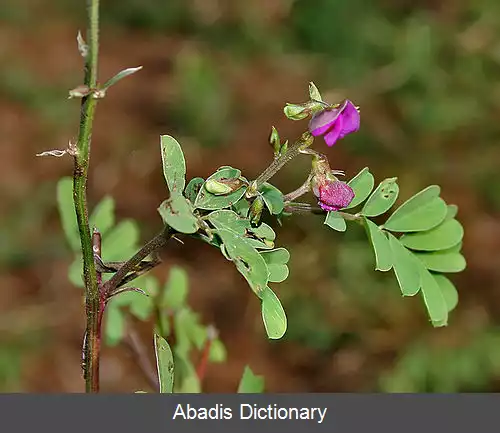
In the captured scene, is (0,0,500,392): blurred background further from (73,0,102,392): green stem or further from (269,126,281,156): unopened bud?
(269,126,281,156): unopened bud

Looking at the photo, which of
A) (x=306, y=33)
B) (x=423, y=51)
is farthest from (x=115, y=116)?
(x=423, y=51)

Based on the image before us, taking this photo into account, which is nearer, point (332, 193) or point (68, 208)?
point (332, 193)

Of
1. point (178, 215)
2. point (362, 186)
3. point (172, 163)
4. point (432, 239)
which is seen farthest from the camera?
point (432, 239)

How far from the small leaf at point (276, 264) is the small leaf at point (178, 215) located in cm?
17

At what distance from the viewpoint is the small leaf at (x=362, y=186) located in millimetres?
1105

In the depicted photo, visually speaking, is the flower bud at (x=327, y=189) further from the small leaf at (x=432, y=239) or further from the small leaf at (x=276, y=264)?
the small leaf at (x=432, y=239)

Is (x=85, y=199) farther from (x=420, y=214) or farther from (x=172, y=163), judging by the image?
(x=420, y=214)

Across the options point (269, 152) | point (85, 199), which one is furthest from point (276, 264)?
point (269, 152)

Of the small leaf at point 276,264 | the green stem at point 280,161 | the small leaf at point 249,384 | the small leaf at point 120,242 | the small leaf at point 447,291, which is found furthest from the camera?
the small leaf at point 120,242

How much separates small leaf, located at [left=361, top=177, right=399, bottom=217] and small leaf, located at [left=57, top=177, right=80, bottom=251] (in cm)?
65

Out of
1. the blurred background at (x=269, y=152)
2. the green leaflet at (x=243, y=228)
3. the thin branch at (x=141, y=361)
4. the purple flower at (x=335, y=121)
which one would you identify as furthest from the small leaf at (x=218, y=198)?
the blurred background at (x=269, y=152)

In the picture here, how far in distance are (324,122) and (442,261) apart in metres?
0.45

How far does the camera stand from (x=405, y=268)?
1.17m

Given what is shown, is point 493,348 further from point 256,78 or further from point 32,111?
point 32,111
